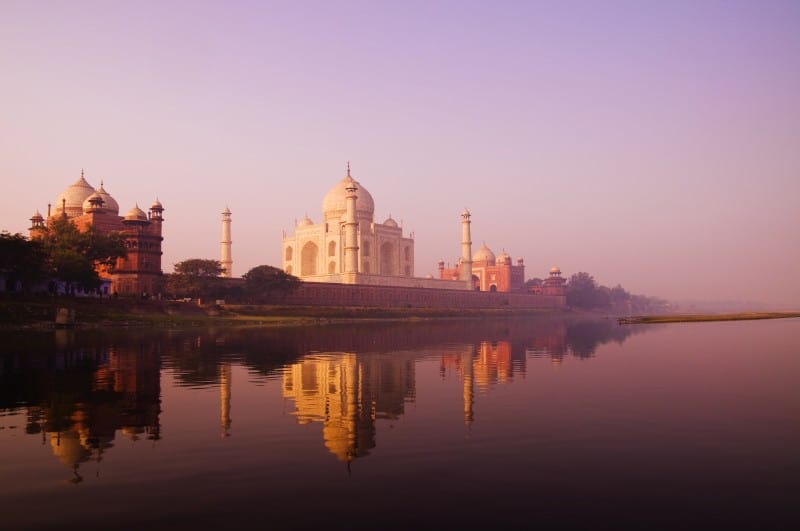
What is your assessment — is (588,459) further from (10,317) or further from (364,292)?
(364,292)

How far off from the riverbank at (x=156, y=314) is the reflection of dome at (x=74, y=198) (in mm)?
23485

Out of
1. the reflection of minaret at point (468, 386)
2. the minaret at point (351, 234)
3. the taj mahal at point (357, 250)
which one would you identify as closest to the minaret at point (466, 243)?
the taj mahal at point (357, 250)

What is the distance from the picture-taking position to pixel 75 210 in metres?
64.3

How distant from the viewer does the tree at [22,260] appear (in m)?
39.1

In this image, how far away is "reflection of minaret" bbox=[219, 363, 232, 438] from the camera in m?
10.5

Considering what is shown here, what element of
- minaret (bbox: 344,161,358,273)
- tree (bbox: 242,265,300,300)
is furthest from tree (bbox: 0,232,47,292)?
minaret (bbox: 344,161,358,273)

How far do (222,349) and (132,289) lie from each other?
31322 mm

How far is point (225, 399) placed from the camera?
13227 millimetres

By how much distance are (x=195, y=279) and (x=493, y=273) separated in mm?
61372

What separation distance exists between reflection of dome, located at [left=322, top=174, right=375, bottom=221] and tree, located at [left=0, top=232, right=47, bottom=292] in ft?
139

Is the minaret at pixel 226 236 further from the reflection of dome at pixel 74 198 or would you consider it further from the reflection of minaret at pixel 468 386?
the reflection of minaret at pixel 468 386

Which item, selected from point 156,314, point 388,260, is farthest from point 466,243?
point 156,314

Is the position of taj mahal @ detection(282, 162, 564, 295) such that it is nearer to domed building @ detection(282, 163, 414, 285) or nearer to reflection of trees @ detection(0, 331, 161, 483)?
domed building @ detection(282, 163, 414, 285)

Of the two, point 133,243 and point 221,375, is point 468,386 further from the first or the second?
point 133,243
